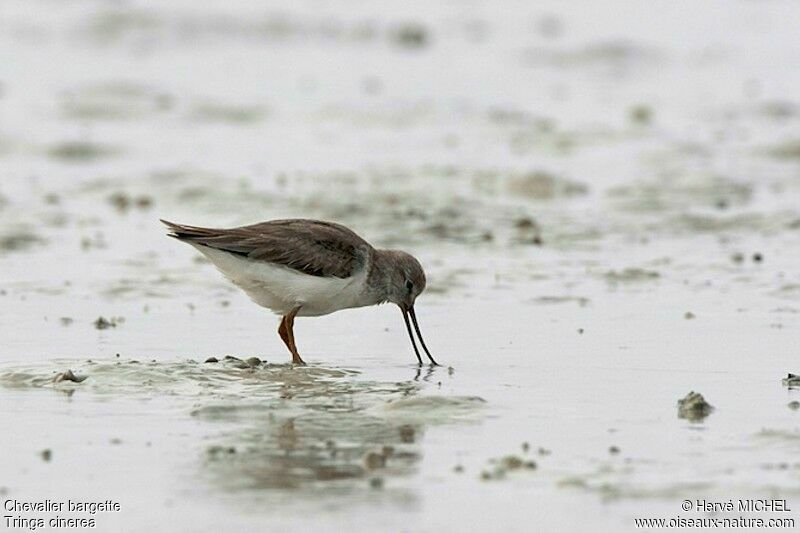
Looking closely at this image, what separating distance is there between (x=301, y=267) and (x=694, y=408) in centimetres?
298

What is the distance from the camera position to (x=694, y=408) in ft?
28.6

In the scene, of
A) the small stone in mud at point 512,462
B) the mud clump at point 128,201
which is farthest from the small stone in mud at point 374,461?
the mud clump at point 128,201

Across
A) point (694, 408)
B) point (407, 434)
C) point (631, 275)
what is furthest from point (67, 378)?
point (631, 275)

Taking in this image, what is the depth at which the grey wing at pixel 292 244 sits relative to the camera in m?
10.4

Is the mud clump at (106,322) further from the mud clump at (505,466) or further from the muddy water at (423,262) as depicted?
the mud clump at (505,466)

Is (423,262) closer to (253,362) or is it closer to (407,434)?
(253,362)

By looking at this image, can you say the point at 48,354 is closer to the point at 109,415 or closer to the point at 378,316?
the point at 109,415

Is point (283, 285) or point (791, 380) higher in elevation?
point (283, 285)

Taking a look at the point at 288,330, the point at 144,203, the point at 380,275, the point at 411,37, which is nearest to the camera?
the point at 288,330

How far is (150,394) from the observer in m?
9.16

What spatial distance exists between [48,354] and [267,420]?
2271 millimetres

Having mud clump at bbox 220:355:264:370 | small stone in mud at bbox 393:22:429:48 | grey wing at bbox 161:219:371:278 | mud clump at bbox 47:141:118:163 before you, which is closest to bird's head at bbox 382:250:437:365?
grey wing at bbox 161:219:371:278

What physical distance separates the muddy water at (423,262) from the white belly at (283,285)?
338 millimetres

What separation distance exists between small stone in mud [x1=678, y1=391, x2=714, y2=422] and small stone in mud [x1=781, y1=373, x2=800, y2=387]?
2.63 feet
